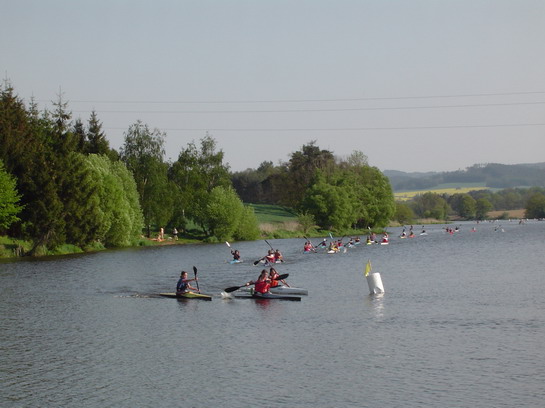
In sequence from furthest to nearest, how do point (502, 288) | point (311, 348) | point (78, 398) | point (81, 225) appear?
1. point (81, 225)
2. point (502, 288)
3. point (311, 348)
4. point (78, 398)

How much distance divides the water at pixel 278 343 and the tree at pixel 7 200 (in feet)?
47.0

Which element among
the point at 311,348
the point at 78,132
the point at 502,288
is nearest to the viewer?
the point at 311,348

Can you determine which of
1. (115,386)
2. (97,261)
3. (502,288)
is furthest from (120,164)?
(115,386)

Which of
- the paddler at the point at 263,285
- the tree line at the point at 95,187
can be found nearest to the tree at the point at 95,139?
the tree line at the point at 95,187

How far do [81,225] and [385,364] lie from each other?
174ft

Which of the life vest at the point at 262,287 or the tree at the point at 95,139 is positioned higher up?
the tree at the point at 95,139

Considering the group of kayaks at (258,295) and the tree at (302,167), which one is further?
the tree at (302,167)

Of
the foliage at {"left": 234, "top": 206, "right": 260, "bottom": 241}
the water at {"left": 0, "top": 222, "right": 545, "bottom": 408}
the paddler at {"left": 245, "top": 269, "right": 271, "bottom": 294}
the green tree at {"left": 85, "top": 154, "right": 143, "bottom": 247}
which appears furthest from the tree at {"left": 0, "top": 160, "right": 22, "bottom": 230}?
the foliage at {"left": 234, "top": 206, "right": 260, "bottom": 241}

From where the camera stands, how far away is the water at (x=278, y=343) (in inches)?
818

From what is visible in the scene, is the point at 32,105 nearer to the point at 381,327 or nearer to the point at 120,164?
the point at 120,164

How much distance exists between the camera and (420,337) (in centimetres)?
2802

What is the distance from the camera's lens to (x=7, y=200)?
62.6 metres

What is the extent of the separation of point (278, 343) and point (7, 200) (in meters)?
42.2

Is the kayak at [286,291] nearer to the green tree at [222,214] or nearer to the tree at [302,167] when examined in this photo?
the green tree at [222,214]
